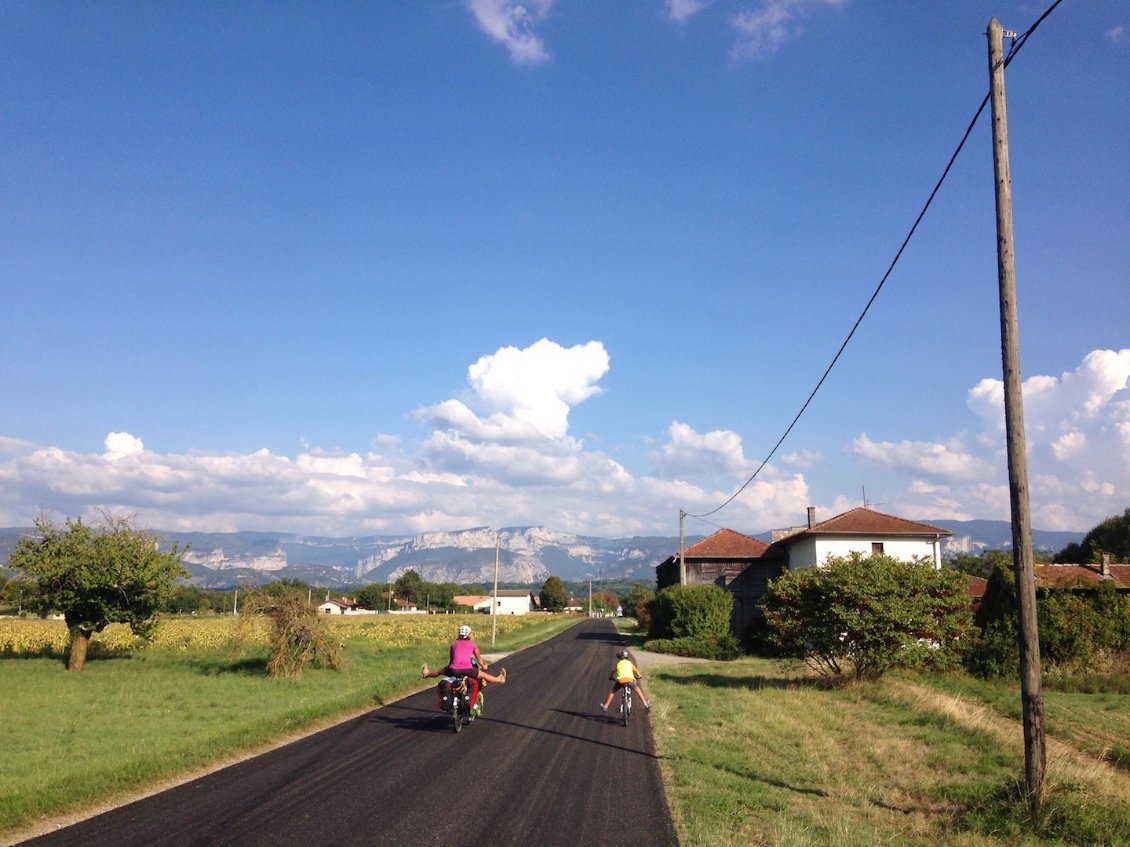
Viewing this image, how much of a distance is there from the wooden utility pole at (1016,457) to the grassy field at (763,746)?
0.60 meters

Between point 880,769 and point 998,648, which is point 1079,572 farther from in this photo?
point 880,769

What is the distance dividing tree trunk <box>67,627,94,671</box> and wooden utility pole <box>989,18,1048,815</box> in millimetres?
31338

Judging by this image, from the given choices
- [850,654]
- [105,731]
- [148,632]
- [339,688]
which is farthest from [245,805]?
[148,632]

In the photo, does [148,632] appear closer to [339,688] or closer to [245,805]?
[339,688]

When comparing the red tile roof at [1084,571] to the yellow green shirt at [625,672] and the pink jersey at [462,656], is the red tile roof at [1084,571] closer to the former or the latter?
the yellow green shirt at [625,672]

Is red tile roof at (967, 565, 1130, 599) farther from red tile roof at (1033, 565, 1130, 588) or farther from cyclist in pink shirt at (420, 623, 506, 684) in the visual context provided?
cyclist in pink shirt at (420, 623, 506, 684)

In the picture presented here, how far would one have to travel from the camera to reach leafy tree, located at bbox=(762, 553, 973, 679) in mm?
22641

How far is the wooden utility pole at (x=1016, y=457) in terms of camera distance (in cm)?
946

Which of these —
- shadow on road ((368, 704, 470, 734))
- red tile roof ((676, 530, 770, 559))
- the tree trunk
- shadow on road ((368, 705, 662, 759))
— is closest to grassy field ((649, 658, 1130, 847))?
shadow on road ((368, 705, 662, 759))

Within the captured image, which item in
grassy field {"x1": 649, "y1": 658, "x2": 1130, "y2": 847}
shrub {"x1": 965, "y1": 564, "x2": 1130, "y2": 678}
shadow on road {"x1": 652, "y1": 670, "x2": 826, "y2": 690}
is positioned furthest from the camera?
shrub {"x1": 965, "y1": 564, "x2": 1130, "y2": 678}

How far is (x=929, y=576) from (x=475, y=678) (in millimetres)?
15013

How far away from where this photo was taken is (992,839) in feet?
27.9

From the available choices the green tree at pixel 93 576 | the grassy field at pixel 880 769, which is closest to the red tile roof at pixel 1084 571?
the grassy field at pixel 880 769

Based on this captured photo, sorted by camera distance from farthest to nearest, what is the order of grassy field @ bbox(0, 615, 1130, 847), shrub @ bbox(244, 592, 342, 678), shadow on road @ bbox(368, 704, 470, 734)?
shrub @ bbox(244, 592, 342, 678)
shadow on road @ bbox(368, 704, 470, 734)
grassy field @ bbox(0, 615, 1130, 847)
